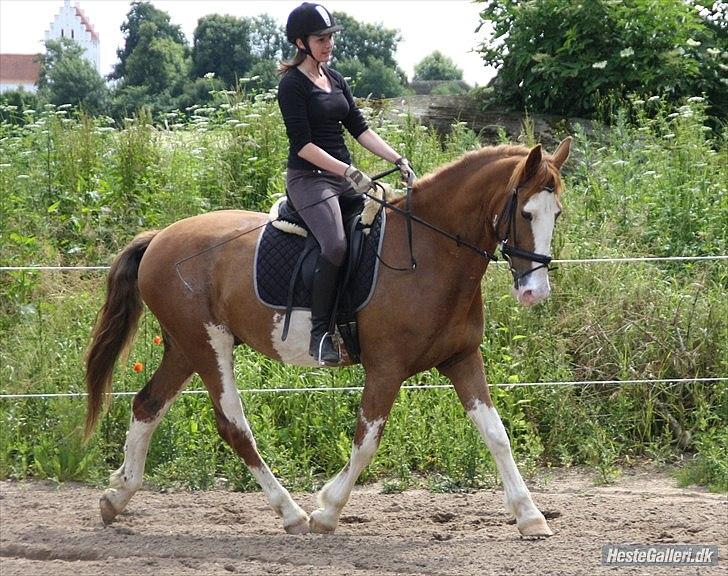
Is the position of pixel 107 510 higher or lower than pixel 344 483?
lower

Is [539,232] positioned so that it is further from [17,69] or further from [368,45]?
[17,69]

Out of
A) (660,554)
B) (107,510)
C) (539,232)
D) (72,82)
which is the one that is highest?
(72,82)

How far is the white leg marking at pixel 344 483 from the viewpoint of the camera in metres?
6.00

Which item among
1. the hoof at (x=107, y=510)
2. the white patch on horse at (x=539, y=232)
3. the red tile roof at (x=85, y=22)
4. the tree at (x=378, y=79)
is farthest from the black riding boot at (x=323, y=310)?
the red tile roof at (x=85, y=22)

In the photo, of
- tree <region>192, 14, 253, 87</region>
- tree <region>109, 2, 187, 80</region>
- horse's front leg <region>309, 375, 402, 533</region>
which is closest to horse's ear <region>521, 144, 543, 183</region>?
horse's front leg <region>309, 375, 402, 533</region>

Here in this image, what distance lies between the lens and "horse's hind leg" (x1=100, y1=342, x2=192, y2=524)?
6621 mm

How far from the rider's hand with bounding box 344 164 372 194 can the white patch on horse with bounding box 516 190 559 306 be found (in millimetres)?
990

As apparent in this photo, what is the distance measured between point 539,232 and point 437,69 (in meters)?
94.1

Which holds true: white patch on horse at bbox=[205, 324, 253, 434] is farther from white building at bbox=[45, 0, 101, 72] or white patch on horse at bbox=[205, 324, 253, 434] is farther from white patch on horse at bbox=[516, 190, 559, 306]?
white building at bbox=[45, 0, 101, 72]

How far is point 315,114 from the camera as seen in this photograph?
20.3ft

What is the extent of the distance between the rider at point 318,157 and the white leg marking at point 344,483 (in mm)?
492

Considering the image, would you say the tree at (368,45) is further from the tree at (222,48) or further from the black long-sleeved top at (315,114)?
the black long-sleeved top at (315,114)

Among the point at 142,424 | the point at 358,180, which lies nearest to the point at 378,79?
the point at 142,424

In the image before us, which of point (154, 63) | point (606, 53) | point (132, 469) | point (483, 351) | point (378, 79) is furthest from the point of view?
point (378, 79)
